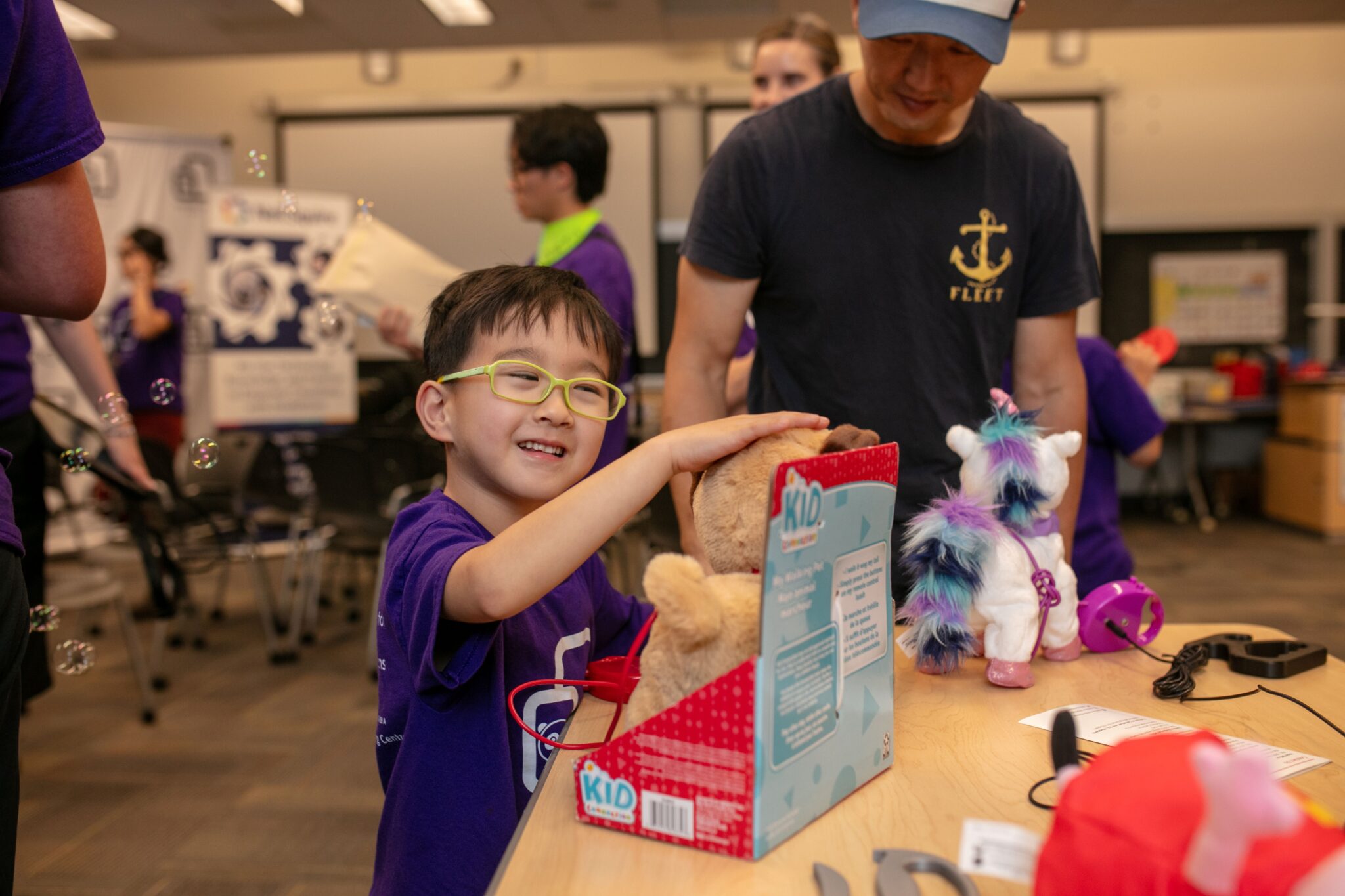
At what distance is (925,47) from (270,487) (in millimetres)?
3864

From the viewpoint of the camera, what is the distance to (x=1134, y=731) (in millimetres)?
854

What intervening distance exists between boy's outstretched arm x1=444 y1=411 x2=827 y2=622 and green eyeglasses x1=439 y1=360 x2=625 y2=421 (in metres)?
0.20

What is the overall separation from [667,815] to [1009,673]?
471 millimetres

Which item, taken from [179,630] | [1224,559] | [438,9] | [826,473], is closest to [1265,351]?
[1224,559]

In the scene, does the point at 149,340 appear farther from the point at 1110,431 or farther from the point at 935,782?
the point at 935,782

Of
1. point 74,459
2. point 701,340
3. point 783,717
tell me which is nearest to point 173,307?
point 74,459

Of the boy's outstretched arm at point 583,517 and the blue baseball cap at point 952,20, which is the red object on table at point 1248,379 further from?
the boy's outstretched arm at point 583,517

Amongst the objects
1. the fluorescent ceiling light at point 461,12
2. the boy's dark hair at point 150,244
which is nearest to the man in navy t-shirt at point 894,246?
the boy's dark hair at point 150,244

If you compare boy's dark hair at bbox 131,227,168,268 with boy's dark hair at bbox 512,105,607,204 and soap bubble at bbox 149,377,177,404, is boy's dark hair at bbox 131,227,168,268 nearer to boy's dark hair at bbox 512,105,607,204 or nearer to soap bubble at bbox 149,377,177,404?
boy's dark hair at bbox 512,105,607,204

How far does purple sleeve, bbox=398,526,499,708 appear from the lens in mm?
856

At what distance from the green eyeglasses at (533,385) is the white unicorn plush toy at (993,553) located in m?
0.35

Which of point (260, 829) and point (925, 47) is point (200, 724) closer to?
point (260, 829)

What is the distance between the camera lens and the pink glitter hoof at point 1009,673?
99cm

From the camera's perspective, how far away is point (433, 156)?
23.7 ft
